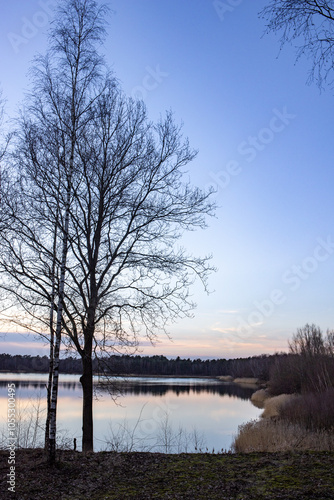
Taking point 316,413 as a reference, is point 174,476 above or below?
above

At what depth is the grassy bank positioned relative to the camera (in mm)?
5762

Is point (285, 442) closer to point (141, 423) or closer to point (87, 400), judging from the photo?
point (87, 400)

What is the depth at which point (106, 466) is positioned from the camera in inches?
288

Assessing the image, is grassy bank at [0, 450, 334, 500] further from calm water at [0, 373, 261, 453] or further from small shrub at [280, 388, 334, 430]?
small shrub at [280, 388, 334, 430]

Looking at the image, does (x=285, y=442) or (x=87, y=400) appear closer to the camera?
(x=87, y=400)

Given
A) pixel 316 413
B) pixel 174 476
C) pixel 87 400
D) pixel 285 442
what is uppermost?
pixel 87 400

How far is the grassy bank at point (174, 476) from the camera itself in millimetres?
5762

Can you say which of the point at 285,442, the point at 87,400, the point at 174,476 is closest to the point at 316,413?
the point at 285,442

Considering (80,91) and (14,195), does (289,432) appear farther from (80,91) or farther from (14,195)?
(80,91)

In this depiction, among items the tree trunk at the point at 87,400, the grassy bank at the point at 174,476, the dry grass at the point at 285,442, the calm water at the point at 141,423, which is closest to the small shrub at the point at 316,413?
the dry grass at the point at 285,442

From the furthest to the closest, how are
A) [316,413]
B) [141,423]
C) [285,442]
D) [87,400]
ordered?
1. [141,423]
2. [316,413]
3. [285,442]
4. [87,400]

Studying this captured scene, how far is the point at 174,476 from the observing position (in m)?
6.66

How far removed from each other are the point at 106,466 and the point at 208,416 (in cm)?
2138

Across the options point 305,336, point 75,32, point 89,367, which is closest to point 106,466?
point 89,367
